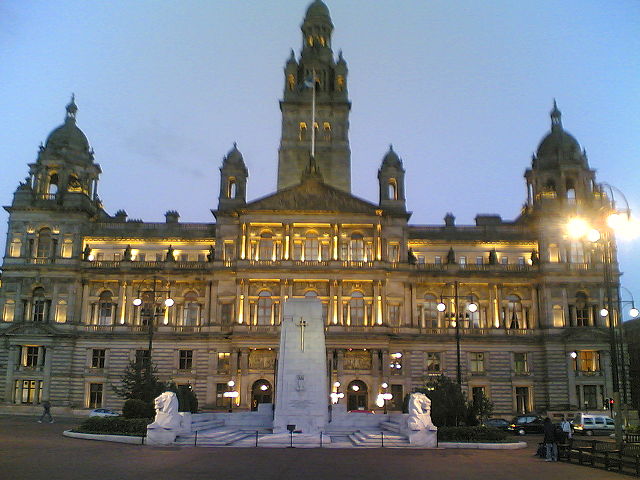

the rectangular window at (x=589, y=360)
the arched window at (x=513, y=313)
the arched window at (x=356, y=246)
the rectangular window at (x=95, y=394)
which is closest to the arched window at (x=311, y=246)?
the arched window at (x=356, y=246)

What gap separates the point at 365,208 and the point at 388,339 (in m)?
14.1

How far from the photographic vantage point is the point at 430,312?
75875mm

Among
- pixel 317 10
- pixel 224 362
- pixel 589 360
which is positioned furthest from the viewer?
pixel 317 10

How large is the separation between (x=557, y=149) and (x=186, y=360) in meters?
47.8

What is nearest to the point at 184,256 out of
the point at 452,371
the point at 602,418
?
the point at 452,371

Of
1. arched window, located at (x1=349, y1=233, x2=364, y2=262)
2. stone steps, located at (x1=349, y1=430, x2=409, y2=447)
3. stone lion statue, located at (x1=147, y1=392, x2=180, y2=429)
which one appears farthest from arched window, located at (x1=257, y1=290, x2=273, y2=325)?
stone lion statue, located at (x1=147, y1=392, x2=180, y2=429)

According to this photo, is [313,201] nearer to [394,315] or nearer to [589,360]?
[394,315]

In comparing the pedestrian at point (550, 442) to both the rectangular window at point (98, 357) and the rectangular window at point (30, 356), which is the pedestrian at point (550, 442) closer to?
the rectangular window at point (98, 357)

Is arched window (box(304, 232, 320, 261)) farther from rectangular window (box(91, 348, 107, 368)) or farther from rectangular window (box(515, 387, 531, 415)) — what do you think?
rectangular window (box(515, 387, 531, 415))

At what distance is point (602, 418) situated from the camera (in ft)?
166

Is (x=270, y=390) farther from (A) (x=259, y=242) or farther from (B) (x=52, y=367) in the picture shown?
(B) (x=52, y=367)

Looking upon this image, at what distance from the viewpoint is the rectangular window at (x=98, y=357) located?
73375 millimetres

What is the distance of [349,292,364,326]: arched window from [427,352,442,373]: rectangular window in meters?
8.29

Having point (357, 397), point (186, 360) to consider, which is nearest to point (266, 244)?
point (186, 360)
